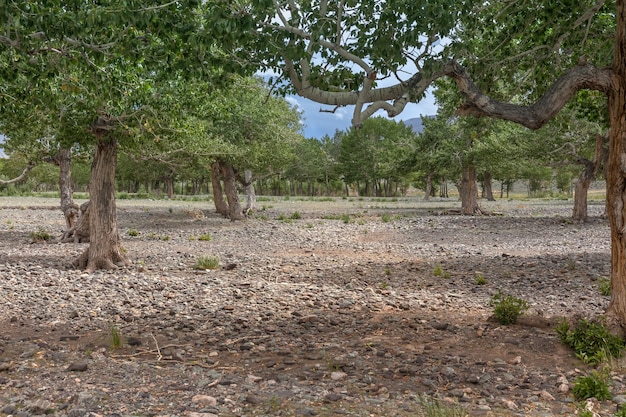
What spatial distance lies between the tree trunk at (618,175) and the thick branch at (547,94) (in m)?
0.19

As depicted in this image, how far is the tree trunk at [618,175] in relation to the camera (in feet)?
22.6

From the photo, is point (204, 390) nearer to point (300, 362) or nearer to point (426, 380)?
point (300, 362)

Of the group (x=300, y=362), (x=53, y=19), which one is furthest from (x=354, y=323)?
(x=53, y=19)

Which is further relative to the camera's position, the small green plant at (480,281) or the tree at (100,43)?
the small green plant at (480,281)

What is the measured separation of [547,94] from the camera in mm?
7391

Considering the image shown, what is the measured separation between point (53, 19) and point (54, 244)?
15472 millimetres

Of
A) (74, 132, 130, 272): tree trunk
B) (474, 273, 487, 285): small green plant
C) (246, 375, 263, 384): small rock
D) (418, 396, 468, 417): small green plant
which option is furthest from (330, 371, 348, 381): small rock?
(74, 132, 130, 272): tree trunk

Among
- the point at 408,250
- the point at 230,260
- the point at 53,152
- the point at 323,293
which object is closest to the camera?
the point at 323,293

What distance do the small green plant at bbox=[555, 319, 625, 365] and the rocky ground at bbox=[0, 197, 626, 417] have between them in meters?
0.17

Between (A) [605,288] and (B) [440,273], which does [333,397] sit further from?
(B) [440,273]

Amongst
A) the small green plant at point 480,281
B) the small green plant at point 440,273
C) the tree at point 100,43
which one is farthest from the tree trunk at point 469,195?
the tree at point 100,43

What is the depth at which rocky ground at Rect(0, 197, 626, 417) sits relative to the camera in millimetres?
5598

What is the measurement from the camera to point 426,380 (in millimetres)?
6164

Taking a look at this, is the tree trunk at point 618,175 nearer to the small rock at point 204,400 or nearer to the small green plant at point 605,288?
the small green plant at point 605,288
